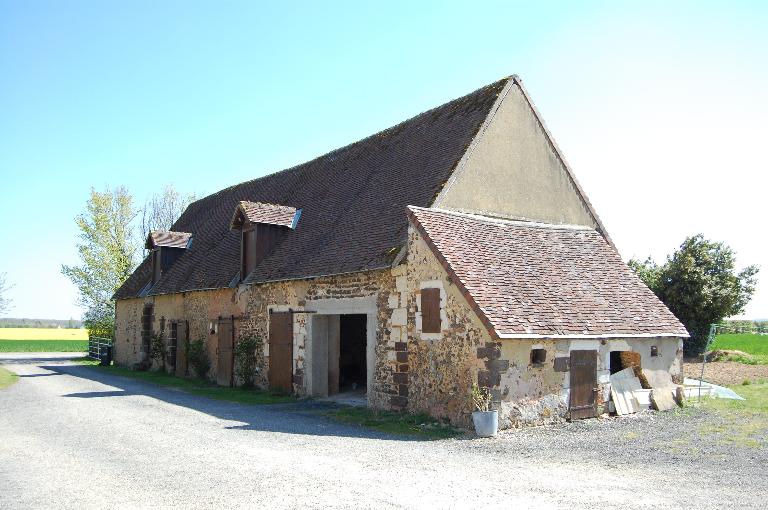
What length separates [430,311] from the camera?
40.4 feet

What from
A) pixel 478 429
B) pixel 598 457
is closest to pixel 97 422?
pixel 478 429

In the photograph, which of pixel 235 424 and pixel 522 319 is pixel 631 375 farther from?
pixel 235 424

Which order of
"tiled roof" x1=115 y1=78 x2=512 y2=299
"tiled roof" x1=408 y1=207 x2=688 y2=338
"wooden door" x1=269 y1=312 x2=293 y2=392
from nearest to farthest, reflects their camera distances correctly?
1. "tiled roof" x1=408 y1=207 x2=688 y2=338
2. "tiled roof" x1=115 y1=78 x2=512 y2=299
3. "wooden door" x1=269 y1=312 x2=293 y2=392

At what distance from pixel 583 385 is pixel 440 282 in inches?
136

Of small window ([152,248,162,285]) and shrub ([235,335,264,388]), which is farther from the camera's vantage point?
small window ([152,248,162,285])

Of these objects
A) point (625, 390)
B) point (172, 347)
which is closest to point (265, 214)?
point (172, 347)

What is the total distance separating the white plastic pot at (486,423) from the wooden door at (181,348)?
13925mm

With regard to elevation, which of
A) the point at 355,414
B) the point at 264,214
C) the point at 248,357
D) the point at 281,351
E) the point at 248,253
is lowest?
the point at 355,414

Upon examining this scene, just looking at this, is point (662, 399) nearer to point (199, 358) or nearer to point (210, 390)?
point (210, 390)

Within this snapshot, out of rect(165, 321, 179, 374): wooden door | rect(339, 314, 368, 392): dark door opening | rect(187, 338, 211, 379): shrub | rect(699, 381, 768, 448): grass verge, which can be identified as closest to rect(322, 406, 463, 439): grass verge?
rect(699, 381, 768, 448): grass verge

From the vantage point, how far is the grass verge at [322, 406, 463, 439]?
1118 cm

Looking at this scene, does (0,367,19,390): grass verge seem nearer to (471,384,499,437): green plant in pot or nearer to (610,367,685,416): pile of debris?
(471,384,499,437): green plant in pot

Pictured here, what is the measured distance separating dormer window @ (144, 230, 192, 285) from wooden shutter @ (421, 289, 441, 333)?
16.2m

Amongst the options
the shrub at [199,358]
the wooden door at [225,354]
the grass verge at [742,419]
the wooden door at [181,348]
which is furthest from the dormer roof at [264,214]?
the grass verge at [742,419]
